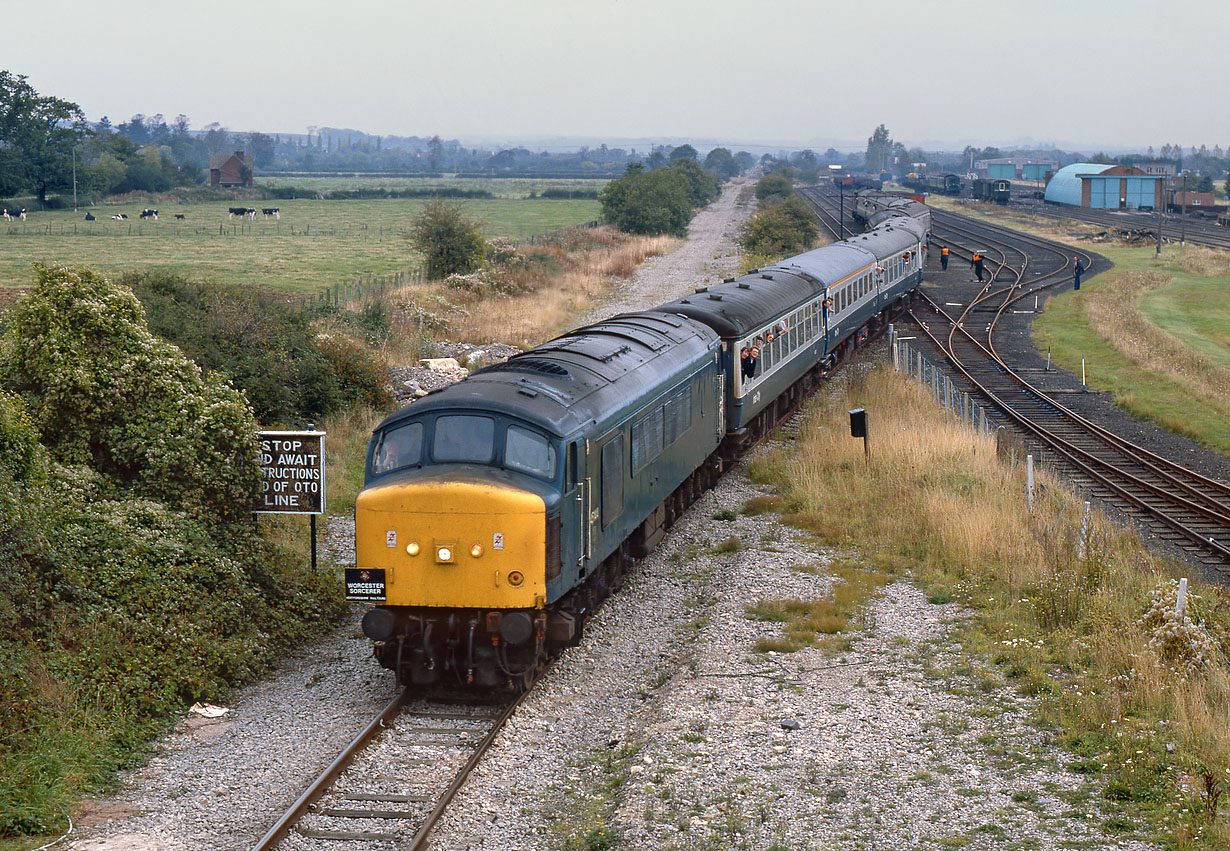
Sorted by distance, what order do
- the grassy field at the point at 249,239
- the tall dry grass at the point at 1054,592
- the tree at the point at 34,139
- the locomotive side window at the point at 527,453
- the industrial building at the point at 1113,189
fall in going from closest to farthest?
the tall dry grass at the point at 1054,592 < the locomotive side window at the point at 527,453 < the grassy field at the point at 249,239 < the tree at the point at 34,139 < the industrial building at the point at 1113,189

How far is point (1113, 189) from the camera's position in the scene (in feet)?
418

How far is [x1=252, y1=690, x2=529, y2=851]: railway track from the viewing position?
9.65 meters

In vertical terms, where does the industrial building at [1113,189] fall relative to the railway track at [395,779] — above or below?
above

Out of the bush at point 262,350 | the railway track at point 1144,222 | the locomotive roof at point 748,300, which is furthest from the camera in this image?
the railway track at point 1144,222

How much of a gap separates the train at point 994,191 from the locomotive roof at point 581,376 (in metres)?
121

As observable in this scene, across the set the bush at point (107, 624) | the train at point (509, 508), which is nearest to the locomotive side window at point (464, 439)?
the train at point (509, 508)

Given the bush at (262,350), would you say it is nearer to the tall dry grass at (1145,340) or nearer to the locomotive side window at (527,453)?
the locomotive side window at (527,453)

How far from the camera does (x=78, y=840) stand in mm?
9398

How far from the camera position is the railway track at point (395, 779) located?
31.7 feet

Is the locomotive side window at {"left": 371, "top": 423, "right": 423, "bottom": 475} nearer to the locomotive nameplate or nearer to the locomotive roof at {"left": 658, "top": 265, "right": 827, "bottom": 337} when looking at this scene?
the locomotive nameplate

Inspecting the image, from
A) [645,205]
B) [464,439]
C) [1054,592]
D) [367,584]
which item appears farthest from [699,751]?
[645,205]

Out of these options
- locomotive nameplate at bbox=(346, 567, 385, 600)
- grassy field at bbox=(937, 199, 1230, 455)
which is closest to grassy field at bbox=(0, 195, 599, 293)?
grassy field at bbox=(937, 199, 1230, 455)

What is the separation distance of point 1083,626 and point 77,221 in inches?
3888

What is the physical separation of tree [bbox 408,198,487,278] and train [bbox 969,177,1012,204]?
93.2 m
